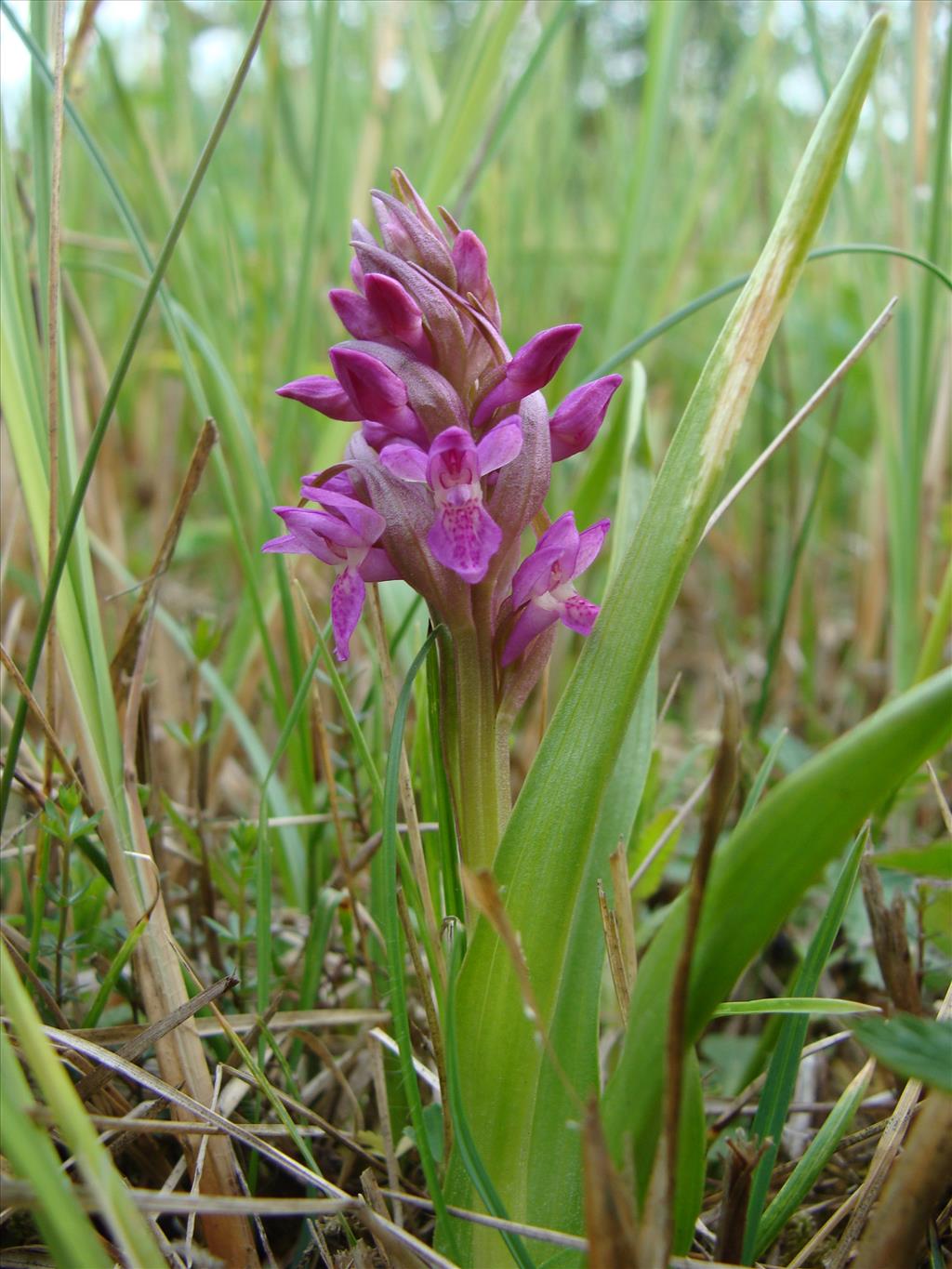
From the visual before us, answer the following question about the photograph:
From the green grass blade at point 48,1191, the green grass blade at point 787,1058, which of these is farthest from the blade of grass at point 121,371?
the green grass blade at point 787,1058

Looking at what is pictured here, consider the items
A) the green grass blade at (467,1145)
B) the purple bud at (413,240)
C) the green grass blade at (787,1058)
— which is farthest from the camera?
the purple bud at (413,240)

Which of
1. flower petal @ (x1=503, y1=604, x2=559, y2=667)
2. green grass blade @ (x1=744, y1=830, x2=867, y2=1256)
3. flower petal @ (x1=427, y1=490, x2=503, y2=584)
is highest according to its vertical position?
flower petal @ (x1=427, y1=490, x2=503, y2=584)

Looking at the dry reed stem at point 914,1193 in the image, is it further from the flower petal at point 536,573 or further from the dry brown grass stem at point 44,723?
the dry brown grass stem at point 44,723

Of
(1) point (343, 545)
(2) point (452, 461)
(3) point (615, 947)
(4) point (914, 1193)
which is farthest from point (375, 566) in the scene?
(4) point (914, 1193)

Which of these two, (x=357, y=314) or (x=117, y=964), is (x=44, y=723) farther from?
(x=357, y=314)

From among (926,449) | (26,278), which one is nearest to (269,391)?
(26,278)

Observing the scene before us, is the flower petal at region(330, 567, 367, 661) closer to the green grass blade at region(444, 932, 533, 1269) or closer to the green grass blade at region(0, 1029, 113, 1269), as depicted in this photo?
the green grass blade at region(444, 932, 533, 1269)

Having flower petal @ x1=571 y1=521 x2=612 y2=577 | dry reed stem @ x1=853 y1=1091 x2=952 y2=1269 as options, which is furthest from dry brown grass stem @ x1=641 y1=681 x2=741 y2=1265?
flower petal @ x1=571 y1=521 x2=612 y2=577
